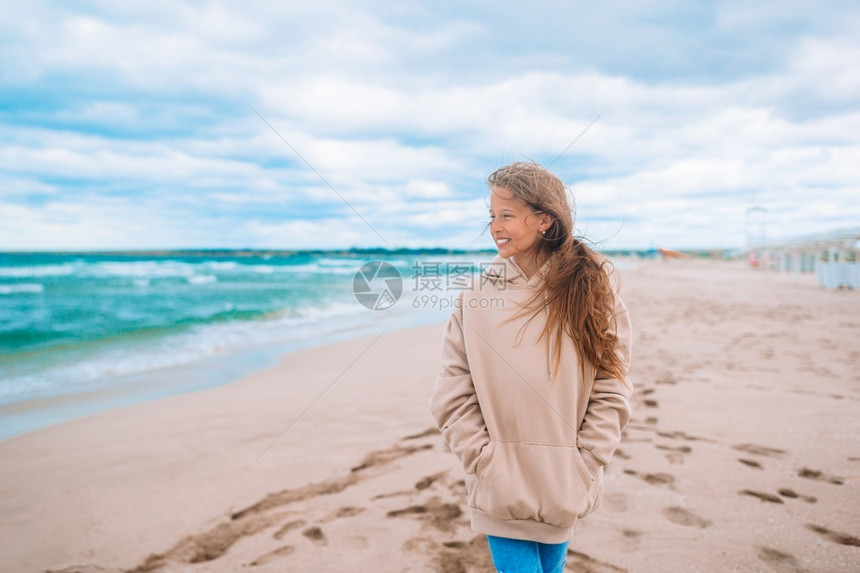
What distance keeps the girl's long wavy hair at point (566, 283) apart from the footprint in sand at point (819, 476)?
2562 mm

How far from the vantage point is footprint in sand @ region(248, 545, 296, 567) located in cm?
246

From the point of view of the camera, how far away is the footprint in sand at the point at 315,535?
2.63 metres

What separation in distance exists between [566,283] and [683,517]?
2030 mm

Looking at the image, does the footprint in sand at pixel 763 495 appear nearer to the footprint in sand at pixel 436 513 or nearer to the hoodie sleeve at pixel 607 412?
the footprint in sand at pixel 436 513

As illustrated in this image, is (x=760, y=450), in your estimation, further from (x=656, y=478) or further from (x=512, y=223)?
(x=512, y=223)

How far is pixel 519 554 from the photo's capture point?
61.8 inches

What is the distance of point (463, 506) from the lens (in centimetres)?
293

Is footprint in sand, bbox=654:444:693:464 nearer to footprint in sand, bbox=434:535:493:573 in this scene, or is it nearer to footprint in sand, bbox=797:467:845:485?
footprint in sand, bbox=797:467:845:485

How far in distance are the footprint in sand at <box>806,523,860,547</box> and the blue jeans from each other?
6.13 ft

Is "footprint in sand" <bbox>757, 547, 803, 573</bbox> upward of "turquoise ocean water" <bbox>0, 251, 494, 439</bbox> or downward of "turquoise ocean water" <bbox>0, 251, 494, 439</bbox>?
upward

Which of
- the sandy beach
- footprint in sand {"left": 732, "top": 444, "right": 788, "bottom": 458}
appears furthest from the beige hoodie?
footprint in sand {"left": 732, "top": 444, "right": 788, "bottom": 458}

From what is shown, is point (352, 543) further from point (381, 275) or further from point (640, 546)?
point (381, 275)

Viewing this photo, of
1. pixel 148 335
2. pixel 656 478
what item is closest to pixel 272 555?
pixel 656 478

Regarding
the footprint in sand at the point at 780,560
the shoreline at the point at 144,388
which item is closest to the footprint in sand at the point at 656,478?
the footprint in sand at the point at 780,560
